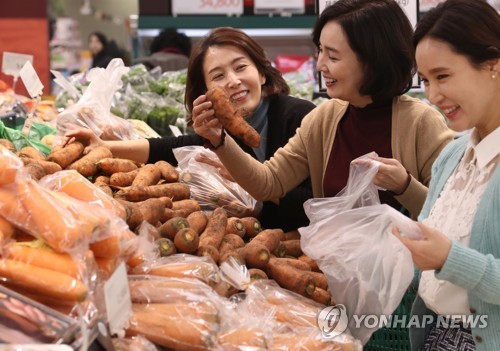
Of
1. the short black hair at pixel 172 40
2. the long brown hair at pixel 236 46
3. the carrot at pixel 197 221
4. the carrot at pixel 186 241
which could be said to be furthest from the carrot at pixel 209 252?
the short black hair at pixel 172 40

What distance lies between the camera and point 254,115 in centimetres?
290

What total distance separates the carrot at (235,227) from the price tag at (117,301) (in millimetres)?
837

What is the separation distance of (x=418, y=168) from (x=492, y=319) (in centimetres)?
74

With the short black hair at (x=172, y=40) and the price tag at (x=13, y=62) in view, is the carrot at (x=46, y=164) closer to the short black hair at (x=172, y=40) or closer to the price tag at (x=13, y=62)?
the price tag at (x=13, y=62)

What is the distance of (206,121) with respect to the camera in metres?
2.36

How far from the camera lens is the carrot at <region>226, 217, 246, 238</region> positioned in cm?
236

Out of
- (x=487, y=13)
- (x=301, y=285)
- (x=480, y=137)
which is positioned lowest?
(x=301, y=285)

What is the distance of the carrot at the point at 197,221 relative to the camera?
2238 mm

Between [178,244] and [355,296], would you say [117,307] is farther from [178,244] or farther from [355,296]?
[355,296]

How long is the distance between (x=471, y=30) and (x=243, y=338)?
929mm

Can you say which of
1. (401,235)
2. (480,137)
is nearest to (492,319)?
(401,235)

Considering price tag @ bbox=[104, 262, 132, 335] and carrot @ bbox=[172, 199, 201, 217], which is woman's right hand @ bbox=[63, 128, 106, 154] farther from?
price tag @ bbox=[104, 262, 132, 335]

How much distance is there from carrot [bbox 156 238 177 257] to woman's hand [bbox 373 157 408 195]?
0.64 metres

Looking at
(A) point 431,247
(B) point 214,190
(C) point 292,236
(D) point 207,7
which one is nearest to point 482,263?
(A) point 431,247
